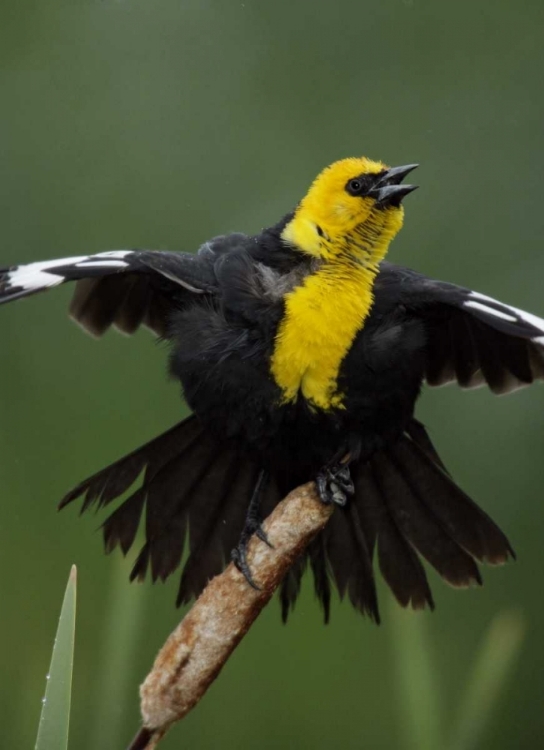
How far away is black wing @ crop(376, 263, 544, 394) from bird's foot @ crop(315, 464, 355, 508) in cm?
29

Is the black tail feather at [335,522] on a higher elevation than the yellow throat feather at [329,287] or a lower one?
lower

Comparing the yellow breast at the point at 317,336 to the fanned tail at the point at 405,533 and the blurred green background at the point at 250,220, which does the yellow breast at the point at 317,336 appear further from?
the blurred green background at the point at 250,220

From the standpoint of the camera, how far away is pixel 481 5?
425 cm

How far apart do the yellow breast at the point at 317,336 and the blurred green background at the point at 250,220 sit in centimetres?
81

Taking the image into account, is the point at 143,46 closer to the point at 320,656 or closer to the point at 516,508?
the point at 516,508

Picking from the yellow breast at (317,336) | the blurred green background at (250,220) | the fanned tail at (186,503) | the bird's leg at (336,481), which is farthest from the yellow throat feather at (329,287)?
the blurred green background at (250,220)

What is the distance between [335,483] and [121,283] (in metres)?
0.58

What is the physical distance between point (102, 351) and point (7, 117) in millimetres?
995

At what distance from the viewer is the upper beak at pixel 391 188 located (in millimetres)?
2131

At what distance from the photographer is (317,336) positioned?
200 cm

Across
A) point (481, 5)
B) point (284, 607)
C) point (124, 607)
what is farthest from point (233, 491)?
point (481, 5)

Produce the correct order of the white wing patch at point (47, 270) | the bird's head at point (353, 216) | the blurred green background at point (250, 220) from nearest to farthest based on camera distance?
1. the white wing patch at point (47, 270)
2. the bird's head at point (353, 216)
3. the blurred green background at point (250, 220)

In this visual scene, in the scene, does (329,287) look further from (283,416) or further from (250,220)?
(250,220)

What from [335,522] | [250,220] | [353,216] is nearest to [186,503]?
[335,522]
